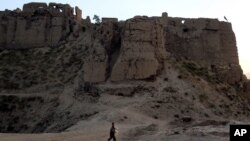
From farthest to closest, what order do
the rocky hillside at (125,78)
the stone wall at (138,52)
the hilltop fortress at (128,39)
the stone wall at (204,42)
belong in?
the stone wall at (204,42), the hilltop fortress at (128,39), the stone wall at (138,52), the rocky hillside at (125,78)

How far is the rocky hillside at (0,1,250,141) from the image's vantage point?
32.5 metres

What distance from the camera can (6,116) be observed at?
3816 cm

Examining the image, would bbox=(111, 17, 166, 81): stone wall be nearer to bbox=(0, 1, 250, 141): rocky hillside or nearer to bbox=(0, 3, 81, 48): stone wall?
bbox=(0, 1, 250, 141): rocky hillside

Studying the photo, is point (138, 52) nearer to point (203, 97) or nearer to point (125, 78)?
point (125, 78)

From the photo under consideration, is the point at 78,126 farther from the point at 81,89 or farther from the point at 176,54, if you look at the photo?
the point at 176,54

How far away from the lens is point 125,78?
35500 millimetres

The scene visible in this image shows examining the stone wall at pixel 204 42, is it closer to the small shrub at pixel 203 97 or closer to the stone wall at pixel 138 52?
the stone wall at pixel 138 52

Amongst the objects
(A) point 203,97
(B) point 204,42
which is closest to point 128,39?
(A) point 203,97

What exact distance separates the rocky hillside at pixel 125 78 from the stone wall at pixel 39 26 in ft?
0.56

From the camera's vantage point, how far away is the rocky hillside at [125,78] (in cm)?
3253

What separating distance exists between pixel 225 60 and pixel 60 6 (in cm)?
1683

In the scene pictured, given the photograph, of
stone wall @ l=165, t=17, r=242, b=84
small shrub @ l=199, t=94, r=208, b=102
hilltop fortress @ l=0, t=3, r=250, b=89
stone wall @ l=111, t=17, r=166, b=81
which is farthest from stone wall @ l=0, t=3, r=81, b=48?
small shrub @ l=199, t=94, r=208, b=102

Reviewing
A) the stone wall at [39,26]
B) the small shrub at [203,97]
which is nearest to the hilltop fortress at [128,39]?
the stone wall at [39,26]

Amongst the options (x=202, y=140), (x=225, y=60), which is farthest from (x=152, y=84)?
(x=202, y=140)
